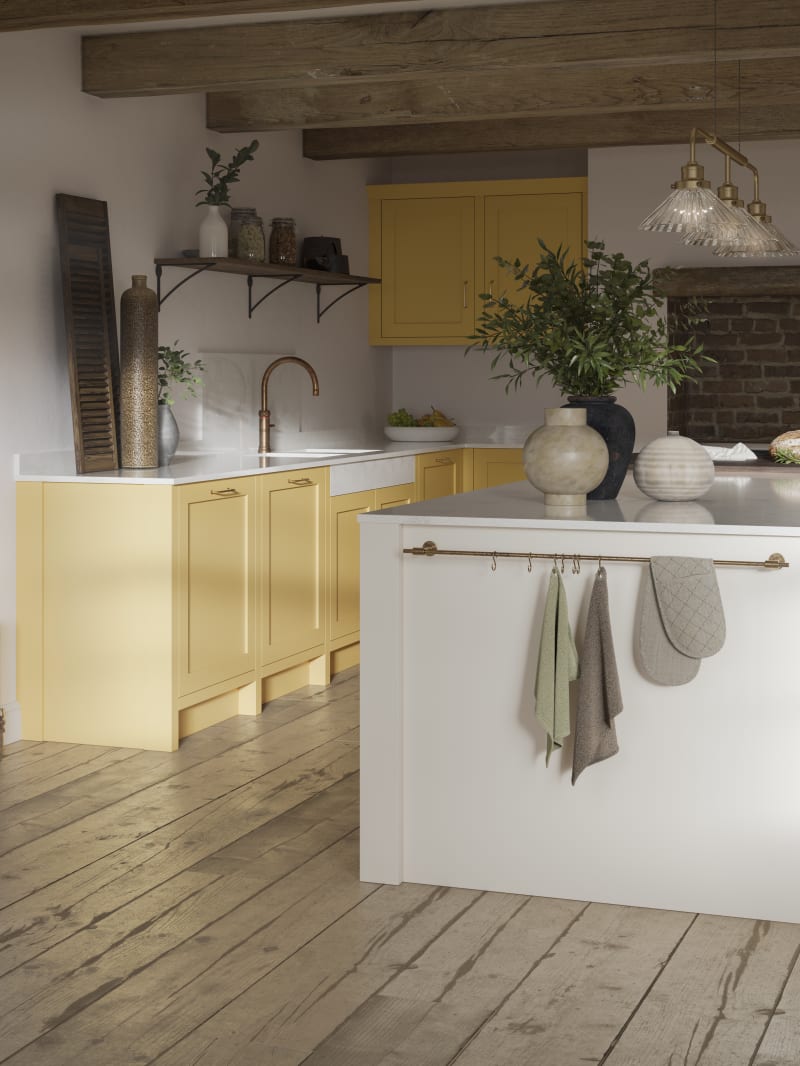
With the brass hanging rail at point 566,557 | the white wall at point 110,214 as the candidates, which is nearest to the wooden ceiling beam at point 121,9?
the white wall at point 110,214

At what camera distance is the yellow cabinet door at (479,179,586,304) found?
7.41 metres

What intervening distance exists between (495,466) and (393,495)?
1.13 m

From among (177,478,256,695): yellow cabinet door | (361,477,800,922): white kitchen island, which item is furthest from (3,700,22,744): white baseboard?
(361,477,800,922): white kitchen island

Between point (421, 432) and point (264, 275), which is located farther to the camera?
point (421, 432)

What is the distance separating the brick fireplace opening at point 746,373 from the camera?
24.9 feet

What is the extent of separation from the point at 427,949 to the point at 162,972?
1.83 feet

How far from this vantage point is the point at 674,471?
146 inches

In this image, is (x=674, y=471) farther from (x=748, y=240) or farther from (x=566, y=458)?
(x=748, y=240)

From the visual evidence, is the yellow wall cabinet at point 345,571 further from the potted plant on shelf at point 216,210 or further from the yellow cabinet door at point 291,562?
the potted plant on shelf at point 216,210

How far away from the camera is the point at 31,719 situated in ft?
15.9

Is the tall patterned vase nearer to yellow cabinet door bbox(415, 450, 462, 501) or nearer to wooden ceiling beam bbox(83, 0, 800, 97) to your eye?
wooden ceiling beam bbox(83, 0, 800, 97)

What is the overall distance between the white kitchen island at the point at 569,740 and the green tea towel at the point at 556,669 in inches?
3.4

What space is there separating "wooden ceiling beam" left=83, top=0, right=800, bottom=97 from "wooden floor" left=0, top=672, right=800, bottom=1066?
2.54 meters

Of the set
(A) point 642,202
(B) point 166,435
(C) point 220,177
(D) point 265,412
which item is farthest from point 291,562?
(A) point 642,202
